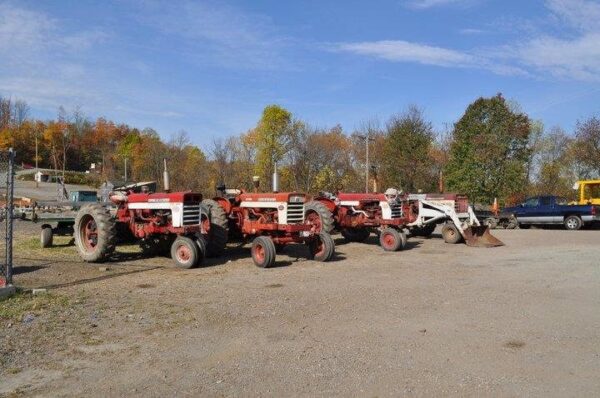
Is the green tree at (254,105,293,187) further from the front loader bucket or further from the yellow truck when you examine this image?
the front loader bucket

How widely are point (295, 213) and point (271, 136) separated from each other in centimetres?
2889

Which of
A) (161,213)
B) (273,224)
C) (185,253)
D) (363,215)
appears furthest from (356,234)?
(185,253)

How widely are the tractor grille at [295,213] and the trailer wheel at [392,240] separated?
132 inches

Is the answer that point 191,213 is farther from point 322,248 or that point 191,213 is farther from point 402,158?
point 402,158

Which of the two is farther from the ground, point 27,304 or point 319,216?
point 319,216

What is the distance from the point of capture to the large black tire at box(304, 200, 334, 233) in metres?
14.5

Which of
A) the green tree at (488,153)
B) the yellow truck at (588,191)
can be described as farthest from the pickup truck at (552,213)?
the green tree at (488,153)

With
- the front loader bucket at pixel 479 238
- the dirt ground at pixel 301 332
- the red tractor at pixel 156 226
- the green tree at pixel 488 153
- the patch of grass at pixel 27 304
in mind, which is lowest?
the dirt ground at pixel 301 332

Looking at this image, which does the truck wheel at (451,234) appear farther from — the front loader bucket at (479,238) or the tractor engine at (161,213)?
the tractor engine at (161,213)

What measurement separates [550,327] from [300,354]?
10.3 feet

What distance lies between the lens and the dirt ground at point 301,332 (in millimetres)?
4543

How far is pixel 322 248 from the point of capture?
12391 millimetres

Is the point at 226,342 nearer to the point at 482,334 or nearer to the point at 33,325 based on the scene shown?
the point at 33,325

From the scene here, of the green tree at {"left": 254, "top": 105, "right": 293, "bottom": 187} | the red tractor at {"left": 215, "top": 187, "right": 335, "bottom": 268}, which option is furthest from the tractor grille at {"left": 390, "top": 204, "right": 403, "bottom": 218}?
the green tree at {"left": 254, "top": 105, "right": 293, "bottom": 187}
